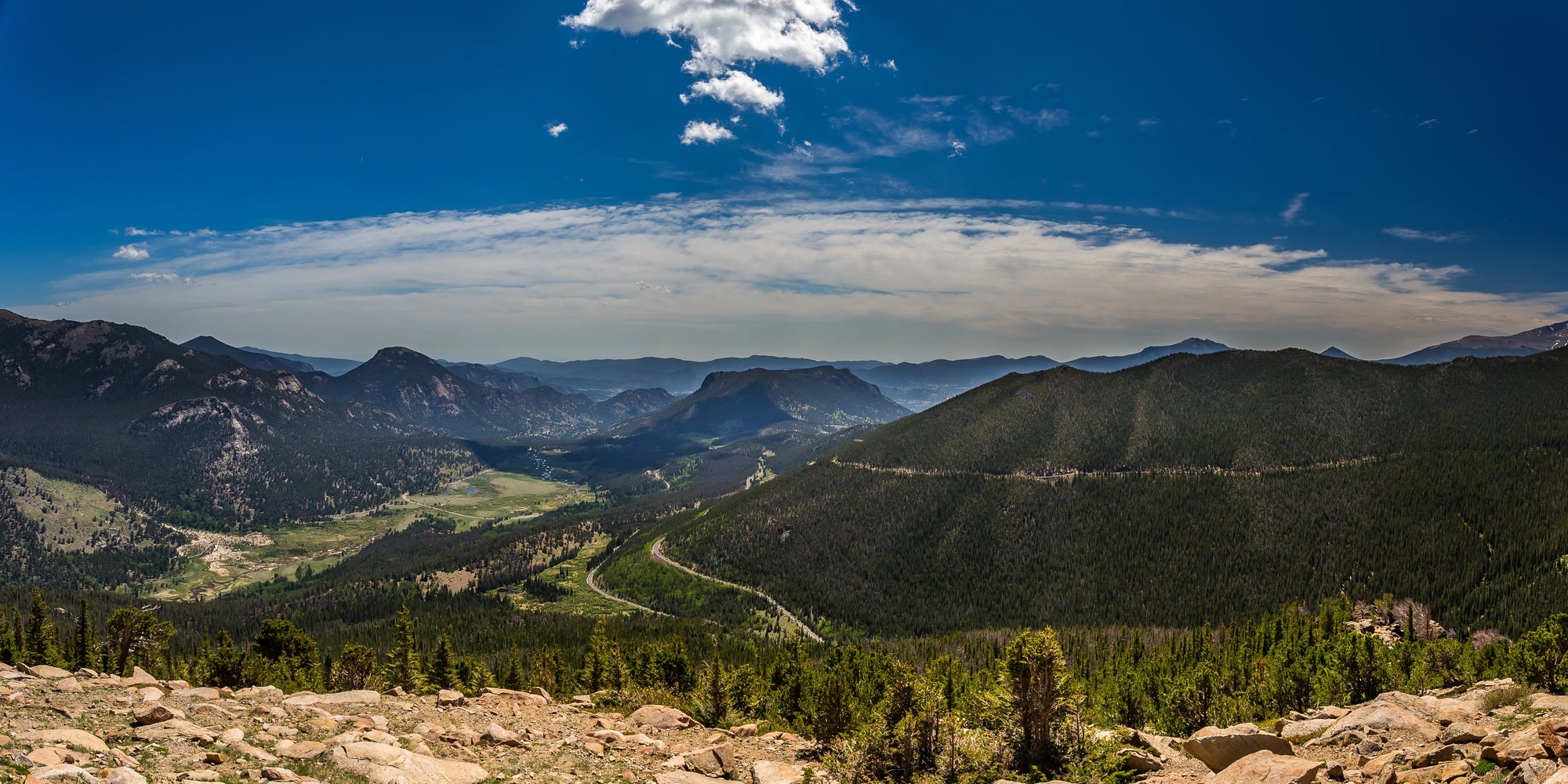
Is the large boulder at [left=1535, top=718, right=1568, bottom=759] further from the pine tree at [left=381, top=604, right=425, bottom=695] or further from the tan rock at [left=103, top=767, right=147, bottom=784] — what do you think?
the pine tree at [left=381, top=604, right=425, bottom=695]

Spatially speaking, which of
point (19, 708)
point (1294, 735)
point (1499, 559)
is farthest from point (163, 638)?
point (1499, 559)

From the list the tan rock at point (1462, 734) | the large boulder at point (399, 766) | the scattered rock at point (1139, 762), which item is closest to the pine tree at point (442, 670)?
the large boulder at point (399, 766)

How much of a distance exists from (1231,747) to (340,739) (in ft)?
142

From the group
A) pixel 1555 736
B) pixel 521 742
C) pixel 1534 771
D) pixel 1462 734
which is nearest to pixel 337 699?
pixel 521 742

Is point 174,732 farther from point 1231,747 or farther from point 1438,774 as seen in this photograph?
point 1438,774

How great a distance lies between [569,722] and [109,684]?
1065 inches

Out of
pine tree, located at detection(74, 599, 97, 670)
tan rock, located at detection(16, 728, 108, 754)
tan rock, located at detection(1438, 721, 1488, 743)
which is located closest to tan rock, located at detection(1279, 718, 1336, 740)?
tan rock, located at detection(1438, 721, 1488, 743)

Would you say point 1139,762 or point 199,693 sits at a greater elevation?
point 199,693

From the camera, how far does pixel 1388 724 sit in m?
35.2

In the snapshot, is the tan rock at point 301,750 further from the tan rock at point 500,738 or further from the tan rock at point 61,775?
the tan rock at point 61,775

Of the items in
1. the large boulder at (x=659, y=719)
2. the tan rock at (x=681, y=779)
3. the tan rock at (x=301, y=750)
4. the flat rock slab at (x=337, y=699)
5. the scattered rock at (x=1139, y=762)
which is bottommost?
the large boulder at (x=659, y=719)

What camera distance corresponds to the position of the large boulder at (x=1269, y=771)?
25.4 metres

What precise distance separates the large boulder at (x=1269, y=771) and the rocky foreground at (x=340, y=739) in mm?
19445

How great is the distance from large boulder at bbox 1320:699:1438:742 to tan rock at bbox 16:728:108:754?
5670 cm
